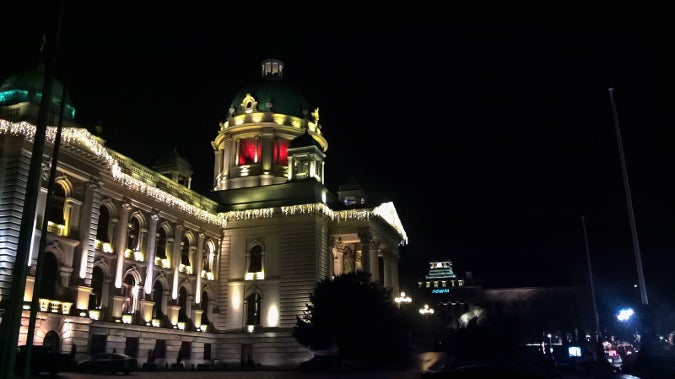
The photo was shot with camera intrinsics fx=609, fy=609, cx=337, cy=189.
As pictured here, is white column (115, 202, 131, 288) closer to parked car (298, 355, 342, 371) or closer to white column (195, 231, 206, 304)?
white column (195, 231, 206, 304)

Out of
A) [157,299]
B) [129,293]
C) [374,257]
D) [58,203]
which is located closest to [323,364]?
[129,293]

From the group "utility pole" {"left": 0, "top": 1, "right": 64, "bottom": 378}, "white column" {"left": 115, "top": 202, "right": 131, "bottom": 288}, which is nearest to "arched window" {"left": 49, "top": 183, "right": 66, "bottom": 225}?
"white column" {"left": 115, "top": 202, "right": 131, "bottom": 288}

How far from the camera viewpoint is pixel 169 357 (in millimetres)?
44938

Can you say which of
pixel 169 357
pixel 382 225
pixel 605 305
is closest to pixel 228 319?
pixel 169 357

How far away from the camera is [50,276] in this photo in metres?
35.8

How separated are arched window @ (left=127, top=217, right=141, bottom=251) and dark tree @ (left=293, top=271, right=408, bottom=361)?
45.6 ft

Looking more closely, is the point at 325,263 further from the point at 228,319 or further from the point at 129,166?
the point at 129,166

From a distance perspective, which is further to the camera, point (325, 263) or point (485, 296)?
point (485, 296)

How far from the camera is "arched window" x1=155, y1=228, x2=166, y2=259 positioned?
157ft

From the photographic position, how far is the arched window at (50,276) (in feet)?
115

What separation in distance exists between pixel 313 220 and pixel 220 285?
1035 cm

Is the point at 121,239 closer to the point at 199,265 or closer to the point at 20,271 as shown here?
the point at 199,265

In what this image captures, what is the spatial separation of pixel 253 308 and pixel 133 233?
1300cm

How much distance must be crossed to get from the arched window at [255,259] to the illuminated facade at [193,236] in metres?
0.09
